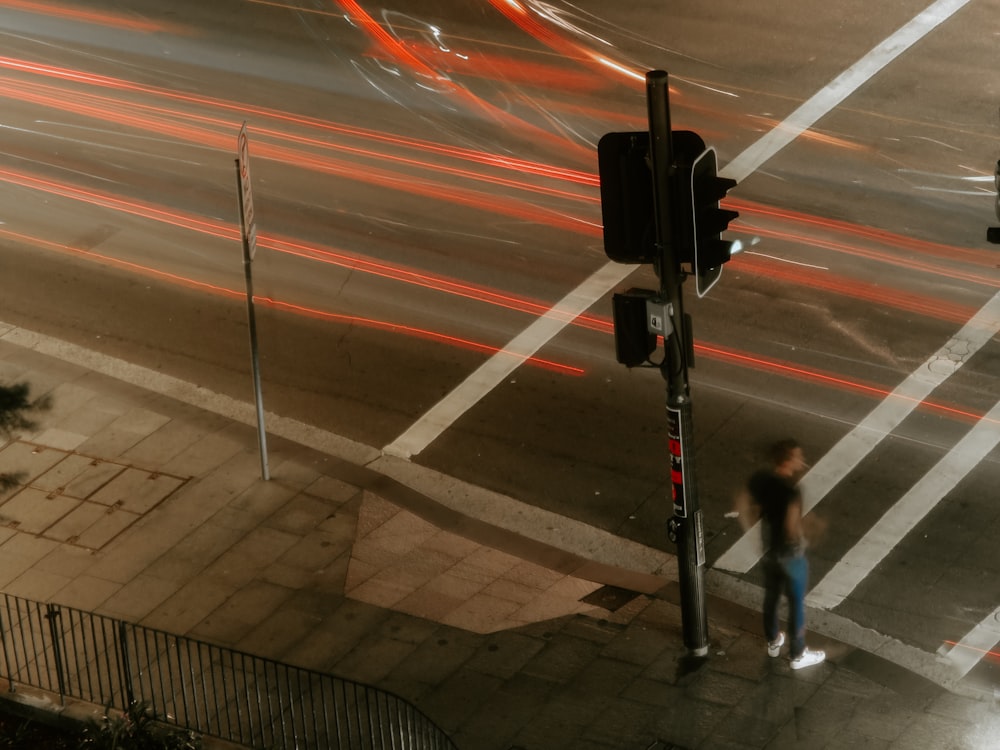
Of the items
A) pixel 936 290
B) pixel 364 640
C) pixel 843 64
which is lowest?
pixel 364 640

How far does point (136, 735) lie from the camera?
11.3 m

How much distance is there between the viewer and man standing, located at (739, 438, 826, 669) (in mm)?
12258

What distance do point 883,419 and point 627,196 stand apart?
4929 mm

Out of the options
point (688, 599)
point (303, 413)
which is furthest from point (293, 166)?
point (688, 599)

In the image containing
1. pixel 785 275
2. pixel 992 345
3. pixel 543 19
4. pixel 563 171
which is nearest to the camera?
pixel 992 345

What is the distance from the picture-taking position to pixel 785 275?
1803 centimetres

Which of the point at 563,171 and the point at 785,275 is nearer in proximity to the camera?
the point at 785,275

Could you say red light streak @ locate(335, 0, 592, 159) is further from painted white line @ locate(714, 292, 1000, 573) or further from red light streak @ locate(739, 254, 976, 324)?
painted white line @ locate(714, 292, 1000, 573)

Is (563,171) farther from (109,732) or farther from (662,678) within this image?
(109,732)

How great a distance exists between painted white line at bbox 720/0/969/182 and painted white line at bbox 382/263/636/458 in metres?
2.84

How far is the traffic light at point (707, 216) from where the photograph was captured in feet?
37.3

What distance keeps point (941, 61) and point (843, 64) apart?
1297 mm

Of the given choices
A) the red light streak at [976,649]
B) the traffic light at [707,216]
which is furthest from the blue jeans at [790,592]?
the traffic light at [707,216]

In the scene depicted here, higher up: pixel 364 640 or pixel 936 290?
pixel 936 290
